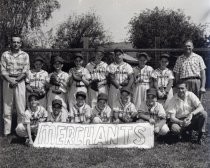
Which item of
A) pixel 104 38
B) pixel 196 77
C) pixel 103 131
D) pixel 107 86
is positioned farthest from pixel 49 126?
pixel 104 38

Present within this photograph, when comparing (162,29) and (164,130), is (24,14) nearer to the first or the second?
(162,29)

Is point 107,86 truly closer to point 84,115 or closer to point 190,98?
point 84,115

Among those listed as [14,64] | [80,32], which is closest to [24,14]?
[80,32]

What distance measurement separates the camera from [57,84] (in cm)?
759

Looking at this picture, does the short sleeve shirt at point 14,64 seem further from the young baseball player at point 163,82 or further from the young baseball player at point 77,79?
the young baseball player at point 163,82

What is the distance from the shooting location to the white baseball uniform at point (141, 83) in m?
7.63

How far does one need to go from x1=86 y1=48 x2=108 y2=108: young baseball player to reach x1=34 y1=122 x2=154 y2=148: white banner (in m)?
1.08

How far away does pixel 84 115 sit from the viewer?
7191 mm

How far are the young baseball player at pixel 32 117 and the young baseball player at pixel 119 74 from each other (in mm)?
1439

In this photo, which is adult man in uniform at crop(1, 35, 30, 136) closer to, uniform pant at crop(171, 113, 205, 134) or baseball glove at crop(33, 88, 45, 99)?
baseball glove at crop(33, 88, 45, 99)

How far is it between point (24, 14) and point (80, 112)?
819 inches

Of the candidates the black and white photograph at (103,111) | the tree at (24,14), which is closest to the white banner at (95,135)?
the black and white photograph at (103,111)

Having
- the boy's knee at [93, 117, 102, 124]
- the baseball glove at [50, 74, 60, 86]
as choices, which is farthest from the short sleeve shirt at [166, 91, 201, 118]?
the baseball glove at [50, 74, 60, 86]

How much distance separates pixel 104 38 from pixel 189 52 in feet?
86.7
